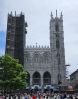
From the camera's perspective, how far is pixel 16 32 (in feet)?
330

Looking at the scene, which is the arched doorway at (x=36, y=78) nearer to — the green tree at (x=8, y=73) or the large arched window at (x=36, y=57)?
the large arched window at (x=36, y=57)

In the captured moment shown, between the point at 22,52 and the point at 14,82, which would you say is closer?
the point at 14,82

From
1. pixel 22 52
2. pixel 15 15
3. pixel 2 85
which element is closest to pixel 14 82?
pixel 2 85

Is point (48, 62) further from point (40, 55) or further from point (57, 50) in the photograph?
point (57, 50)

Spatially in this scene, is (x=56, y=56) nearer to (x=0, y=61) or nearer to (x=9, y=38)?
(x=9, y=38)

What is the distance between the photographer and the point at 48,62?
98.9 meters

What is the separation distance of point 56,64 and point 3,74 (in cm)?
4804

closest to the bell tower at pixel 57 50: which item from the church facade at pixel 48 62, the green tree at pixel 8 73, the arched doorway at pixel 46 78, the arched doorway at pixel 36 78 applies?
the church facade at pixel 48 62

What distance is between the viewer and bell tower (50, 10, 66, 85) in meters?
96.2

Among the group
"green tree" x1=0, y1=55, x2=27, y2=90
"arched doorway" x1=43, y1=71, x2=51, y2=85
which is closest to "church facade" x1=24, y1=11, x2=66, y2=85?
"arched doorway" x1=43, y1=71, x2=51, y2=85

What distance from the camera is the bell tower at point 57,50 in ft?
316

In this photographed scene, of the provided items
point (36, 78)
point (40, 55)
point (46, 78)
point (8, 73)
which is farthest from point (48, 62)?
point (8, 73)

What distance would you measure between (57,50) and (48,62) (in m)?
5.42

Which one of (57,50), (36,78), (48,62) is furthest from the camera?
(57,50)
